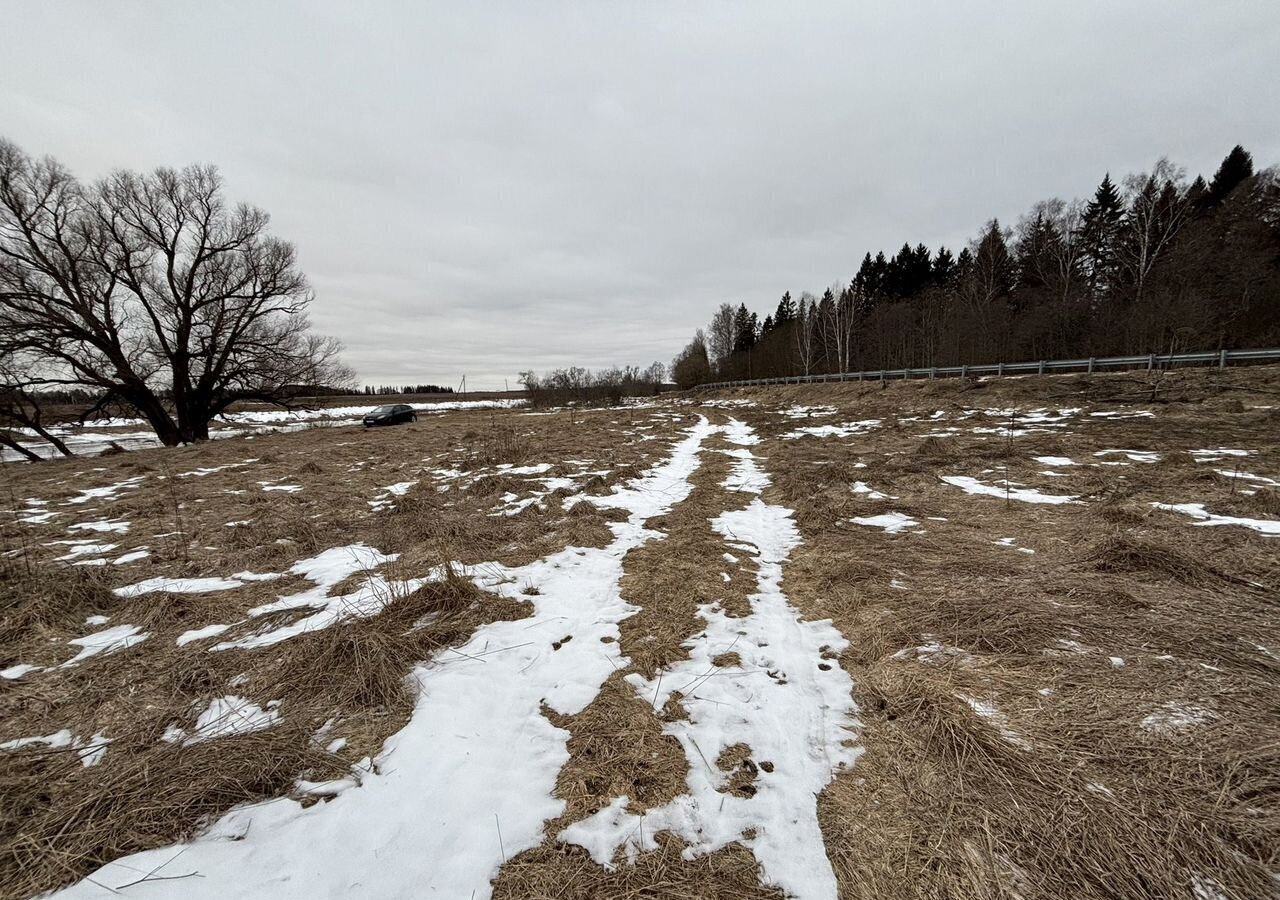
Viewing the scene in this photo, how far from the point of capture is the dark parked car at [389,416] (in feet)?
101

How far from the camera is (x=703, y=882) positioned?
203 centimetres

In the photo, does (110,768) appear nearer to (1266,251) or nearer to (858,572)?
(858,572)

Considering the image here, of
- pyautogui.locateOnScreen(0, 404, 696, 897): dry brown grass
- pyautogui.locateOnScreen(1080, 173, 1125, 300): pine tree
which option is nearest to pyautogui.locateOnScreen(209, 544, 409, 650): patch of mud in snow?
pyautogui.locateOnScreen(0, 404, 696, 897): dry brown grass

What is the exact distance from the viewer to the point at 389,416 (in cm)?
3162

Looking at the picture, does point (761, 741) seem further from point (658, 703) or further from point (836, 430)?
point (836, 430)

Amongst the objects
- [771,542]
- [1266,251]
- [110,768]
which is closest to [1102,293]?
[1266,251]

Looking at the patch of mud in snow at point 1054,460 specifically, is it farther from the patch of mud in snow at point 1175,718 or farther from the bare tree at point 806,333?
the bare tree at point 806,333

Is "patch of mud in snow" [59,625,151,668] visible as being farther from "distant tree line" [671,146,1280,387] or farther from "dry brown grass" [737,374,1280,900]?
"distant tree line" [671,146,1280,387]

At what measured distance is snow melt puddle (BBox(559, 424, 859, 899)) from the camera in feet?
7.29

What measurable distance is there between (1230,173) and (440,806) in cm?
6497

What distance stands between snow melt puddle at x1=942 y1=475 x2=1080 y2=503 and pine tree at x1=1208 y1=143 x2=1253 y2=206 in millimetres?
49088

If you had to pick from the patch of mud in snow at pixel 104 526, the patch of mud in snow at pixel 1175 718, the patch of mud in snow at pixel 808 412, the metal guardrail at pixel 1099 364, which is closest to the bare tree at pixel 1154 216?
the metal guardrail at pixel 1099 364

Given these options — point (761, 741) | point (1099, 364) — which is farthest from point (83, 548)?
point (1099, 364)

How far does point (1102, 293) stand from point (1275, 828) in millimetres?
40604
